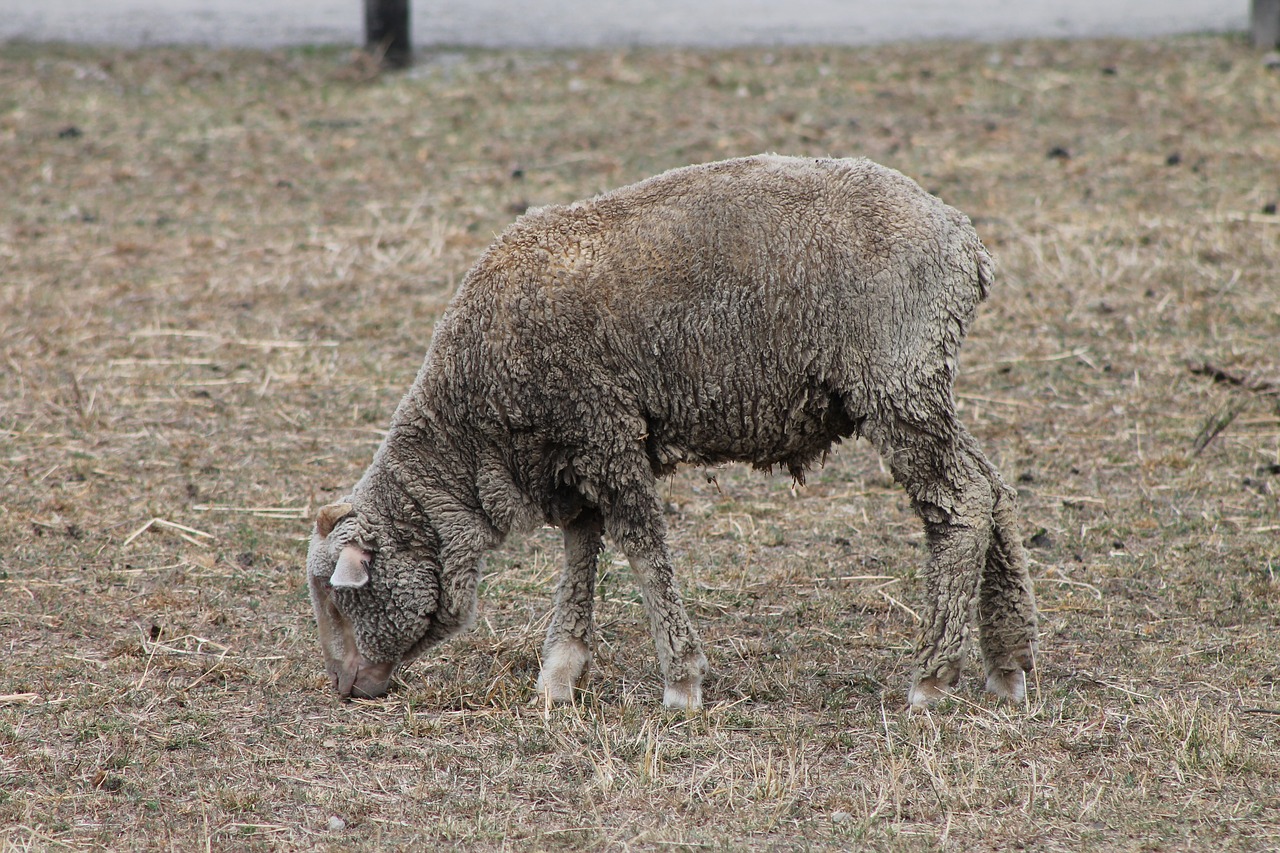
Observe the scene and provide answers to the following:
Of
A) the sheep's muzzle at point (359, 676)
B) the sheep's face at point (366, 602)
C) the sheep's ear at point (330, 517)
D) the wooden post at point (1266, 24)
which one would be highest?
the wooden post at point (1266, 24)

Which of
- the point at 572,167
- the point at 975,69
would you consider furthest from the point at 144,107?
the point at 975,69

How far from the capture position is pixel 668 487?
743 centimetres

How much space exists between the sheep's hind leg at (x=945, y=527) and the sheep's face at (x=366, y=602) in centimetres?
182

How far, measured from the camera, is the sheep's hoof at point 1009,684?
541cm

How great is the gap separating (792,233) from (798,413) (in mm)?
650

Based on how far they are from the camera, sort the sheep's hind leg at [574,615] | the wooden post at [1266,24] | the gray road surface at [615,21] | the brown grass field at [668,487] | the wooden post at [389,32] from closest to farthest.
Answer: the brown grass field at [668,487], the sheep's hind leg at [574,615], the wooden post at [1266,24], the wooden post at [389,32], the gray road surface at [615,21]

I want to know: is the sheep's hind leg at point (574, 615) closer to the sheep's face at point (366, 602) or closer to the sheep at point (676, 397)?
the sheep at point (676, 397)

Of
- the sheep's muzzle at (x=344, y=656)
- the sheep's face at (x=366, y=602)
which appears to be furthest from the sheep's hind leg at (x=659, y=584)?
the sheep's muzzle at (x=344, y=656)

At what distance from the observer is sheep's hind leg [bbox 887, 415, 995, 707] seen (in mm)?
5211

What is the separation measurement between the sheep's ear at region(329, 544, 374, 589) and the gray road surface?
11.8 meters

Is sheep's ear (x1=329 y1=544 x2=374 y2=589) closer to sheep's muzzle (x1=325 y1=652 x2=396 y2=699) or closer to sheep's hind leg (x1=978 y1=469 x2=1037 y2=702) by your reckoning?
sheep's muzzle (x1=325 y1=652 x2=396 y2=699)

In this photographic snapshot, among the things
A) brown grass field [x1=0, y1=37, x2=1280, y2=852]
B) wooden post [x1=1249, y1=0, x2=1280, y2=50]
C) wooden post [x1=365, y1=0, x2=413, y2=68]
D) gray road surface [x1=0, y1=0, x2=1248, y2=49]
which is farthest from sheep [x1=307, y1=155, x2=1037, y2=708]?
gray road surface [x1=0, y1=0, x2=1248, y2=49]

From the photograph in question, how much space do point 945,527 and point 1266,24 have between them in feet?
37.6

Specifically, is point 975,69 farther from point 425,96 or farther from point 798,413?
point 798,413
